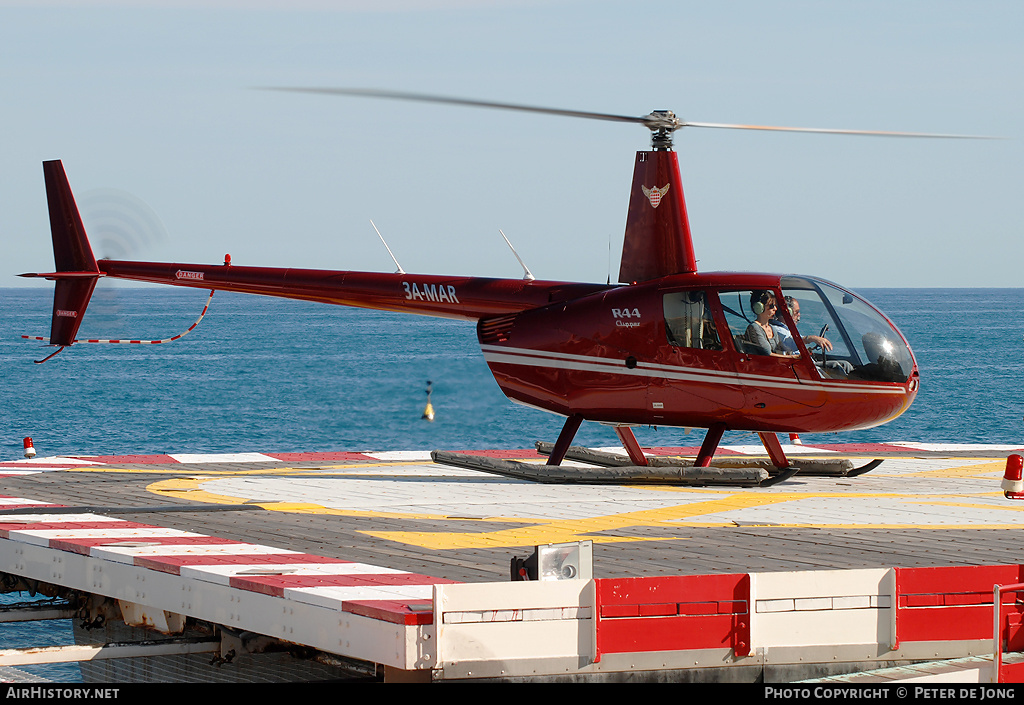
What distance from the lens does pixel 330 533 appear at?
13.0 meters

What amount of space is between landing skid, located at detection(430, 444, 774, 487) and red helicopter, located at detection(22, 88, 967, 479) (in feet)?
1.57

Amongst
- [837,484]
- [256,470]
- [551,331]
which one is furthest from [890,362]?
[256,470]

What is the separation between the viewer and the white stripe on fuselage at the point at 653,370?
1599 cm

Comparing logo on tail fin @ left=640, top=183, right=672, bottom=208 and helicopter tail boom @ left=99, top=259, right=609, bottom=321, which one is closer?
logo on tail fin @ left=640, top=183, right=672, bottom=208

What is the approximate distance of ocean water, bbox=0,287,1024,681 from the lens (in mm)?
21141

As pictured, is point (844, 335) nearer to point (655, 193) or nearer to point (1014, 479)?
point (1014, 479)

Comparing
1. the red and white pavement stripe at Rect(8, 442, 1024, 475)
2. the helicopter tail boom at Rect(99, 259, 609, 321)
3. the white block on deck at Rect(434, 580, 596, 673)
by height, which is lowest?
the white block on deck at Rect(434, 580, 596, 673)

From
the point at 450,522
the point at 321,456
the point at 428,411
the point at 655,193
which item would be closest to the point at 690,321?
the point at 655,193

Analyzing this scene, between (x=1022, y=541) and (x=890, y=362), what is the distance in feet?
13.3

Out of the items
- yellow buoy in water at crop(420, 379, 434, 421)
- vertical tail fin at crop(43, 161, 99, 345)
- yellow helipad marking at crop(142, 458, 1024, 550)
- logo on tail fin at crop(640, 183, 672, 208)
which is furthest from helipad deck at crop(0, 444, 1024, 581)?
logo on tail fin at crop(640, 183, 672, 208)

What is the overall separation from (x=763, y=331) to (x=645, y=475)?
8.49 feet

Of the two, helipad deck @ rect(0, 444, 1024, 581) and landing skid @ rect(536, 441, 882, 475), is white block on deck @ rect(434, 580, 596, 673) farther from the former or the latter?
landing skid @ rect(536, 441, 882, 475)

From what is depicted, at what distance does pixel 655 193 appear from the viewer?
17141mm
